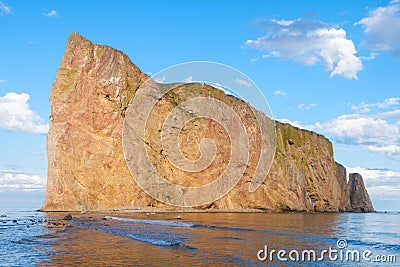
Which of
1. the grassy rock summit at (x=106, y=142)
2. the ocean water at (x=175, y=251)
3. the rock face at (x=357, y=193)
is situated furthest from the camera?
the rock face at (x=357, y=193)

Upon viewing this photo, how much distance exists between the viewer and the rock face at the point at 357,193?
504 ft

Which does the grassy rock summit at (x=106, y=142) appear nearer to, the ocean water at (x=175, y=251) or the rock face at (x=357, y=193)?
the ocean water at (x=175, y=251)

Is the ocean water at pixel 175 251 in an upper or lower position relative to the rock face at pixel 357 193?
lower

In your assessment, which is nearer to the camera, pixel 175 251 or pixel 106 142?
pixel 175 251

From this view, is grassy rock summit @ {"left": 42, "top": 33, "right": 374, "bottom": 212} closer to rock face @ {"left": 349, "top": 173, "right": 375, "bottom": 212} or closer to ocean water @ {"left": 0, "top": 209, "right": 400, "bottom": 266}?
ocean water @ {"left": 0, "top": 209, "right": 400, "bottom": 266}

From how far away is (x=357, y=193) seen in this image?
155250 millimetres

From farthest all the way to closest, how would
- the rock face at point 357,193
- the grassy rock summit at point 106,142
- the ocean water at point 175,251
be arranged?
the rock face at point 357,193, the grassy rock summit at point 106,142, the ocean water at point 175,251

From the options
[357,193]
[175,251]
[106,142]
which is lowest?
[175,251]

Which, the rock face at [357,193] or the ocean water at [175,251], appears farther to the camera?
the rock face at [357,193]

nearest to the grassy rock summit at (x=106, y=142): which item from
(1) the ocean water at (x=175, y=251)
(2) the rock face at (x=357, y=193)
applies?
(1) the ocean water at (x=175, y=251)

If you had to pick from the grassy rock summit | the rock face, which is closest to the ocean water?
the grassy rock summit

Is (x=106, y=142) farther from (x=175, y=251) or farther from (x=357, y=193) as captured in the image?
(x=357, y=193)

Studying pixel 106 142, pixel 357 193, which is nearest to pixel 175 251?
pixel 106 142

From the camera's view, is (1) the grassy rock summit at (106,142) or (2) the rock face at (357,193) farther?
(2) the rock face at (357,193)
